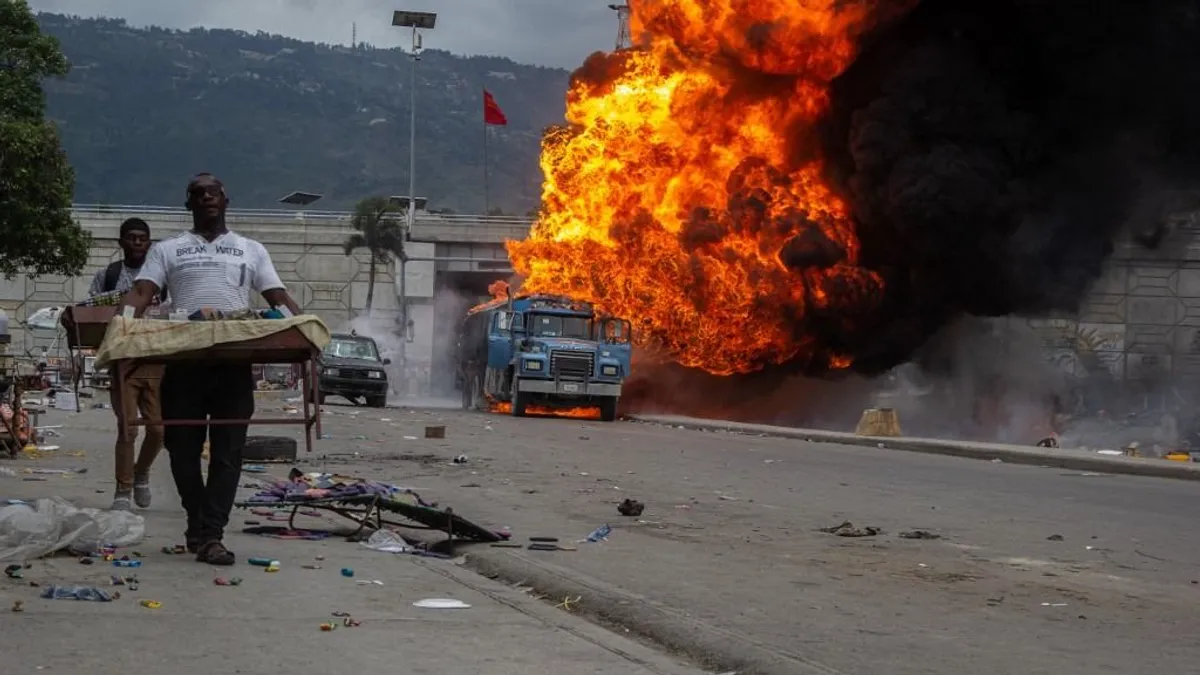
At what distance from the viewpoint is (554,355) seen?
32594 mm

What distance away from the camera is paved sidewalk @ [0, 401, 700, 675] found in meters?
5.45

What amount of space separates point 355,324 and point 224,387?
5628 cm

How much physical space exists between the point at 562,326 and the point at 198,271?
25.9m

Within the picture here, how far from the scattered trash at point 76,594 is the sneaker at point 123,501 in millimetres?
2806

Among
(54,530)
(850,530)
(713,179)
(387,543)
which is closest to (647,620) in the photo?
(387,543)

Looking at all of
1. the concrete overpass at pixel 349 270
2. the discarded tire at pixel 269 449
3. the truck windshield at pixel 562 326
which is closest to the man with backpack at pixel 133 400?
the discarded tire at pixel 269 449

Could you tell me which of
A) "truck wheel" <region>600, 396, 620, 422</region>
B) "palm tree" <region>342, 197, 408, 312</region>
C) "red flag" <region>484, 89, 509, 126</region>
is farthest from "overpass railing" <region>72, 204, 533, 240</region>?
"truck wheel" <region>600, 396, 620, 422</region>

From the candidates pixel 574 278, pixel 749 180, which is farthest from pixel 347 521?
pixel 574 278

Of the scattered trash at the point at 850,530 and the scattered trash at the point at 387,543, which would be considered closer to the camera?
the scattered trash at the point at 387,543

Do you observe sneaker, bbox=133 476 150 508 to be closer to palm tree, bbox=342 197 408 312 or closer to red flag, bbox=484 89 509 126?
red flag, bbox=484 89 509 126

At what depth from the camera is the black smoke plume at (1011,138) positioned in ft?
96.0

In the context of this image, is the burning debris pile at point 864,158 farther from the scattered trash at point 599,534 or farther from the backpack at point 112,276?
the scattered trash at point 599,534

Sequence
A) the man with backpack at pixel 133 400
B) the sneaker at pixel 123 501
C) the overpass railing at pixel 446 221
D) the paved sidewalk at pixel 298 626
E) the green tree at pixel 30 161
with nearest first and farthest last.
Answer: the paved sidewalk at pixel 298 626, the man with backpack at pixel 133 400, the sneaker at pixel 123 501, the green tree at pixel 30 161, the overpass railing at pixel 446 221

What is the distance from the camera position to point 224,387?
7938 millimetres
